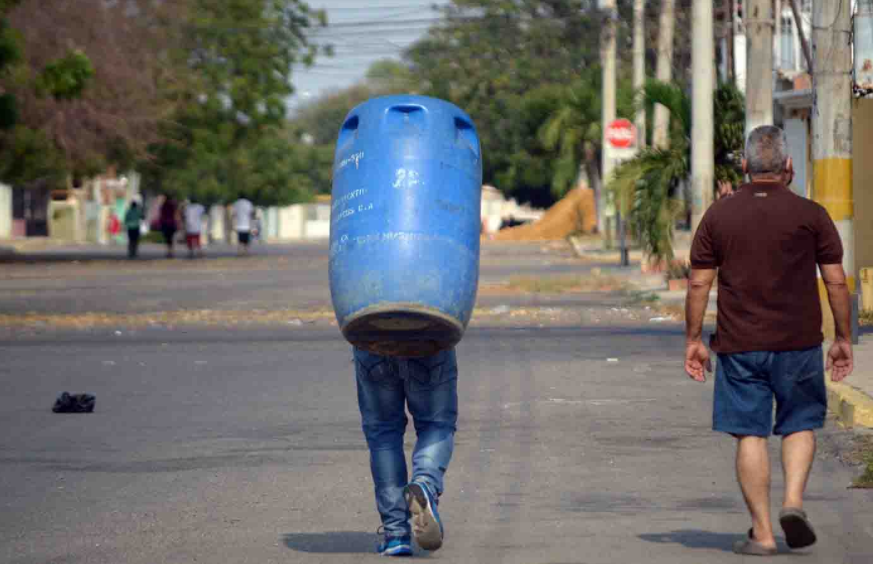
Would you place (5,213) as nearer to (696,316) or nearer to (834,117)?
(834,117)

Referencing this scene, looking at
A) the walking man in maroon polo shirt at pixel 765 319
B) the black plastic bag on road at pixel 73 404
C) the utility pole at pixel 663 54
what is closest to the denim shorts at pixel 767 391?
the walking man in maroon polo shirt at pixel 765 319

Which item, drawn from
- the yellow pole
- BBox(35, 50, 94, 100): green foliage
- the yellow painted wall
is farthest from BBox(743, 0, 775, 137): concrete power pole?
BBox(35, 50, 94, 100): green foliage

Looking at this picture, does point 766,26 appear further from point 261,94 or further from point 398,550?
point 261,94

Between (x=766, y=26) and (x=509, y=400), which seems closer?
(x=509, y=400)

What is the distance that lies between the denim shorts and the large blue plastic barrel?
1162 mm

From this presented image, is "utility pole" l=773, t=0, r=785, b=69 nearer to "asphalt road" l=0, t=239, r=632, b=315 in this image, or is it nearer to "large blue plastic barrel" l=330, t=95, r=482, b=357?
"asphalt road" l=0, t=239, r=632, b=315

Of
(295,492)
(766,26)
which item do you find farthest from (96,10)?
(295,492)

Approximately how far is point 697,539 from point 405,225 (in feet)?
6.27

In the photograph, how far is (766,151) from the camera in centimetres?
786

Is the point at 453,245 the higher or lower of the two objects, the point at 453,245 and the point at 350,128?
the lower

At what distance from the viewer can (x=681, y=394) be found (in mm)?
14625

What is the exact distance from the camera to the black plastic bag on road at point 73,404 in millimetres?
13758

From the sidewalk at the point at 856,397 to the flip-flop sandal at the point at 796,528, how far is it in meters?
4.59

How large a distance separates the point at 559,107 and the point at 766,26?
47.6 m
